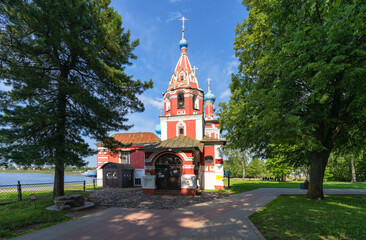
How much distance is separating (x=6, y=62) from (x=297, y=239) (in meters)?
12.6

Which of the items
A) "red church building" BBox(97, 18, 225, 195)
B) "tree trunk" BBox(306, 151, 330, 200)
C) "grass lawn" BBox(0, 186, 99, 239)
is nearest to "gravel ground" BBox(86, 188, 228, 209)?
"red church building" BBox(97, 18, 225, 195)

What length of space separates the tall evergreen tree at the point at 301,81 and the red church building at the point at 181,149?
4.60 m

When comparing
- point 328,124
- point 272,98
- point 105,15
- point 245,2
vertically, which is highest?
point 245,2

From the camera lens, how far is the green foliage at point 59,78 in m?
7.95

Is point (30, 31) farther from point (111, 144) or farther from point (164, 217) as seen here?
point (164, 217)

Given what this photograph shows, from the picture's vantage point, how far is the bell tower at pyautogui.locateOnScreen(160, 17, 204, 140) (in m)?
18.5

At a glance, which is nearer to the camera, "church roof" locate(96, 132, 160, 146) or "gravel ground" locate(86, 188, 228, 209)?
"gravel ground" locate(86, 188, 228, 209)

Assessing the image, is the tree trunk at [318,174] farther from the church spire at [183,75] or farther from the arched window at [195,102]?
the church spire at [183,75]

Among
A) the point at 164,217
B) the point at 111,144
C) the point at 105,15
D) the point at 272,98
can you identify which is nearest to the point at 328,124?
the point at 272,98

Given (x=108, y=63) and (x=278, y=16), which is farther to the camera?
(x=108, y=63)

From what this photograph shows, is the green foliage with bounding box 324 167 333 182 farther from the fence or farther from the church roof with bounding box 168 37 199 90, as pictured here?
the fence

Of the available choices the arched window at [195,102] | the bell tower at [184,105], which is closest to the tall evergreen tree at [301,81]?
the bell tower at [184,105]

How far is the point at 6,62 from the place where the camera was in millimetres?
7941

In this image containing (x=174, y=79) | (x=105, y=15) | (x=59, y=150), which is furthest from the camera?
(x=174, y=79)
